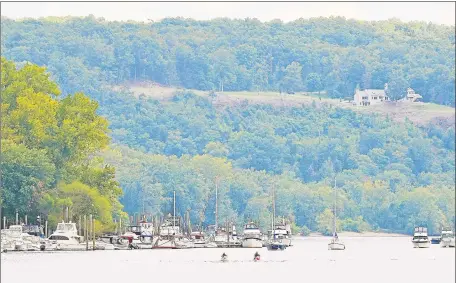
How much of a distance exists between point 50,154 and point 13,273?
131 ft

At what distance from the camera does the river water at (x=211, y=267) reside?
89875 millimetres

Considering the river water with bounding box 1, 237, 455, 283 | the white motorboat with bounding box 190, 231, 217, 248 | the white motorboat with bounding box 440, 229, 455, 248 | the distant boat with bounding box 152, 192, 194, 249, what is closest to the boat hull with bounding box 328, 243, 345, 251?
the white motorboat with bounding box 190, 231, 217, 248

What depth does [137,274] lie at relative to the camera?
9306 cm

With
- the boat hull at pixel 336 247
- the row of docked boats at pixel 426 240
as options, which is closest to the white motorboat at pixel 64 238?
the boat hull at pixel 336 247

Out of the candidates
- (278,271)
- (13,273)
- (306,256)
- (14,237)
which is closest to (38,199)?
(14,237)

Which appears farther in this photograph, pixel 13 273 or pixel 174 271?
pixel 174 271

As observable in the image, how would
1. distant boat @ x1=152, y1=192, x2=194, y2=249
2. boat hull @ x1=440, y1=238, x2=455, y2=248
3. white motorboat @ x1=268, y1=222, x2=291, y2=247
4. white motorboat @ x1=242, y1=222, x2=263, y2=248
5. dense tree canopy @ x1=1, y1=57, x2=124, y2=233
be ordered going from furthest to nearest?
boat hull @ x1=440, y1=238, x2=455, y2=248 → white motorboat @ x1=268, y1=222, x2=291, y2=247 → white motorboat @ x1=242, y1=222, x2=263, y2=248 → distant boat @ x1=152, y1=192, x2=194, y2=249 → dense tree canopy @ x1=1, y1=57, x2=124, y2=233

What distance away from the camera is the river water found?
295ft

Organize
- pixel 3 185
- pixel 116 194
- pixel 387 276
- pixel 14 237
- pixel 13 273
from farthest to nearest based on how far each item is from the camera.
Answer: pixel 116 194, pixel 3 185, pixel 14 237, pixel 387 276, pixel 13 273

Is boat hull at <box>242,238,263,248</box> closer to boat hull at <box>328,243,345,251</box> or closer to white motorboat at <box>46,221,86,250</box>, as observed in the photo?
boat hull at <box>328,243,345,251</box>

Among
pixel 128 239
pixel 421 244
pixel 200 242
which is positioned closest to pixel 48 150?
pixel 128 239

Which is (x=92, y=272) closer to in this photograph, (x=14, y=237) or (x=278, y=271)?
(x=278, y=271)

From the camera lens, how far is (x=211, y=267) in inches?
4048

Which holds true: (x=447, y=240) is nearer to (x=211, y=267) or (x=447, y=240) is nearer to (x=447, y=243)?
(x=447, y=243)
